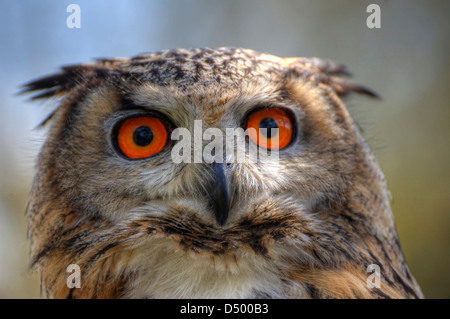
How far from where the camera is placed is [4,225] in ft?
6.57

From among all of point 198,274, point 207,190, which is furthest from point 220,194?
point 198,274

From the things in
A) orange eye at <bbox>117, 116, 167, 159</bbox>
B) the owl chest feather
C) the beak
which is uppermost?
orange eye at <bbox>117, 116, 167, 159</bbox>

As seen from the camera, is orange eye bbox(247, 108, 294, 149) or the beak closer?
the beak

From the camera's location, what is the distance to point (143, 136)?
1.19 metres

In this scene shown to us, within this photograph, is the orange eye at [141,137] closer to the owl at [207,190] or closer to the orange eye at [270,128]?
the owl at [207,190]

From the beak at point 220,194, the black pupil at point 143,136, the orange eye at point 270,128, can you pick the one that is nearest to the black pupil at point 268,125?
the orange eye at point 270,128

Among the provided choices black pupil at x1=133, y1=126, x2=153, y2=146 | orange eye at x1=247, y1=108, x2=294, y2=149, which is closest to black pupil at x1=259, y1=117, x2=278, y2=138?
orange eye at x1=247, y1=108, x2=294, y2=149

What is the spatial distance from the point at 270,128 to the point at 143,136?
0.38 meters

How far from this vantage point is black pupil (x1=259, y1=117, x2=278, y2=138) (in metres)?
1.20

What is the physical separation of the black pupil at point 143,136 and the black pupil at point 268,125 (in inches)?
13.2

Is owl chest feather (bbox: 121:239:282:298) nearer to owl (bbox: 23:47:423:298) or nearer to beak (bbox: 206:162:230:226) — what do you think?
owl (bbox: 23:47:423:298)

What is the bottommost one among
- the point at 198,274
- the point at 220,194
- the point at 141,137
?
the point at 198,274

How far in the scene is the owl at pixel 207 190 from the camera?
110 cm

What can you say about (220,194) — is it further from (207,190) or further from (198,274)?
(198,274)
